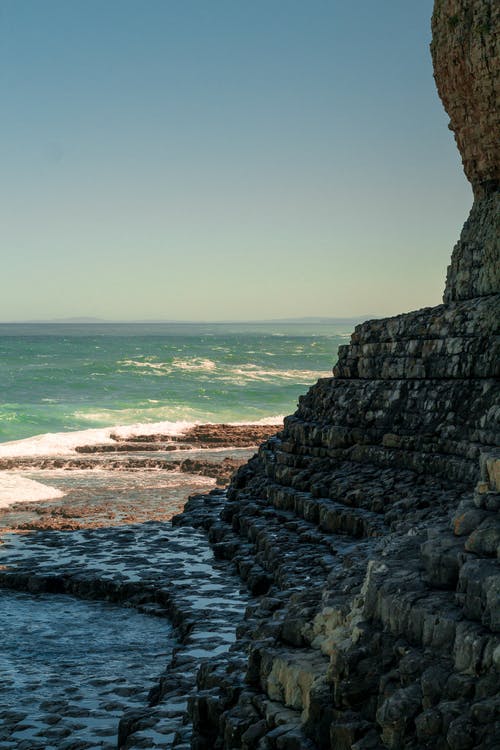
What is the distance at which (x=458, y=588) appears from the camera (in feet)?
23.8

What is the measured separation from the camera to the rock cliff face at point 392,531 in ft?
22.7

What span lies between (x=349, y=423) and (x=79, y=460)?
18523mm

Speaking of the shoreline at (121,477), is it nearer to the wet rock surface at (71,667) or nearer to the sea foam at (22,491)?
the sea foam at (22,491)

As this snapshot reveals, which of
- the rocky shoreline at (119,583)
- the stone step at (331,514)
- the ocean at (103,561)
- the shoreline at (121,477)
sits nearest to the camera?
the rocky shoreline at (119,583)

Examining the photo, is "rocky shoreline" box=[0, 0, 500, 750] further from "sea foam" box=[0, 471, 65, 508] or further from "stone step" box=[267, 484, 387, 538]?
"sea foam" box=[0, 471, 65, 508]

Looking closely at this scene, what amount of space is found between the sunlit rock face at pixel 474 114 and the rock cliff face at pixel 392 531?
4 centimetres

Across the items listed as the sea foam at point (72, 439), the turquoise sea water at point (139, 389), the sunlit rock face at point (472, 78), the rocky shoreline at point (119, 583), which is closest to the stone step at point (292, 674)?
the rocky shoreline at point (119, 583)

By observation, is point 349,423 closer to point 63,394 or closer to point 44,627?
point 44,627

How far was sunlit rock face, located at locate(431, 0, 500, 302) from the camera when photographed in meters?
17.5

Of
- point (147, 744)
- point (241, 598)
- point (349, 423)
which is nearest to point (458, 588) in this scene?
point (147, 744)

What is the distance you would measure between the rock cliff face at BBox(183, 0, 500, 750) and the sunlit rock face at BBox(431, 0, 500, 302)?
0.04 meters

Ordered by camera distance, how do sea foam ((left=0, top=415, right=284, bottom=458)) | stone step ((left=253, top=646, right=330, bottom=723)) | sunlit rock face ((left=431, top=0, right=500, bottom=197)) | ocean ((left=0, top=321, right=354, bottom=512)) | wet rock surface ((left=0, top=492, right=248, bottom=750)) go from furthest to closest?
1. sea foam ((left=0, top=415, right=284, bottom=458))
2. ocean ((left=0, top=321, right=354, bottom=512))
3. sunlit rock face ((left=431, top=0, right=500, bottom=197))
4. wet rock surface ((left=0, top=492, right=248, bottom=750))
5. stone step ((left=253, top=646, right=330, bottom=723))

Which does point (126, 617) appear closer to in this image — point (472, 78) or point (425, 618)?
point (425, 618)

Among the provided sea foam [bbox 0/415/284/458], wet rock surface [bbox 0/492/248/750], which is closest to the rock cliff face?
wet rock surface [bbox 0/492/248/750]
